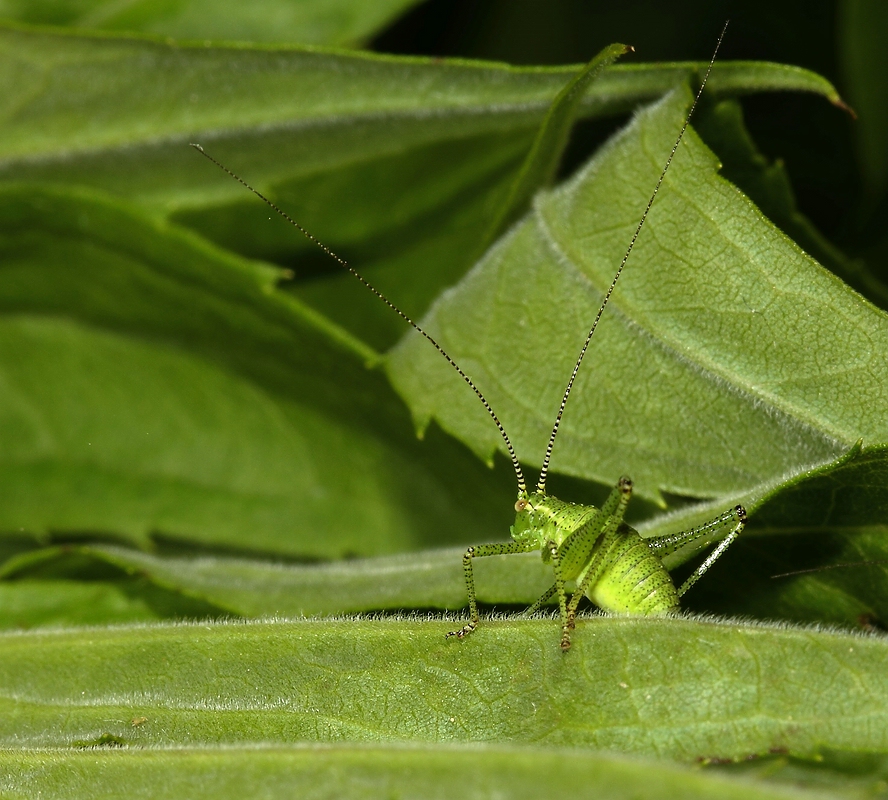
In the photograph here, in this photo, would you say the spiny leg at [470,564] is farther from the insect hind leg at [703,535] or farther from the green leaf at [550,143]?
the green leaf at [550,143]

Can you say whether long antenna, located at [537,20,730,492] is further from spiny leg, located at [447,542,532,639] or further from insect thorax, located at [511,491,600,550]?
spiny leg, located at [447,542,532,639]

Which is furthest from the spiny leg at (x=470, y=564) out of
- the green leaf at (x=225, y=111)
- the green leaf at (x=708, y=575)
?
the green leaf at (x=225, y=111)

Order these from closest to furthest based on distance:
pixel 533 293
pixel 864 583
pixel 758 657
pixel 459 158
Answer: pixel 758 657
pixel 864 583
pixel 533 293
pixel 459 158

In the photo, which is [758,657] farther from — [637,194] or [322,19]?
[322,19]

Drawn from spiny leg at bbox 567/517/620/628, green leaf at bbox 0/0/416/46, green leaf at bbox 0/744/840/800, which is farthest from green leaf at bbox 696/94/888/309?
green leaf at bbox 0/0/416/46

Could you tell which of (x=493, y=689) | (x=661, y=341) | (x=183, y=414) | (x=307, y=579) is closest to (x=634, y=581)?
(x=493, y=689)

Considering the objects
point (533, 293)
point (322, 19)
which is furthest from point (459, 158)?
point (322, 19)
